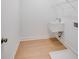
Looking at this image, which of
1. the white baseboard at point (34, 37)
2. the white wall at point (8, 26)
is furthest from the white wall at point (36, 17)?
the white wall at point (8, 26)

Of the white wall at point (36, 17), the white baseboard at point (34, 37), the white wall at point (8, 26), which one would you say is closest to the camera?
the white wall at point (8, 26)

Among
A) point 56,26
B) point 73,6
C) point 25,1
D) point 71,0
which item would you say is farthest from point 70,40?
point 25,1

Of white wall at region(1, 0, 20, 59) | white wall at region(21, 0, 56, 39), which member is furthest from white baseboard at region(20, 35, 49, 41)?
white wall at region(1, 0, 20, 59)

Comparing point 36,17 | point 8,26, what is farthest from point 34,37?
point 8,26

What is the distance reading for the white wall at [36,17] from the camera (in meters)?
3.05

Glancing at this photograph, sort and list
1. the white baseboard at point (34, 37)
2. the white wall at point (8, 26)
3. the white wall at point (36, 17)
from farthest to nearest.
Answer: the white baseboard at point (34, 37)
the white wall at point (36, 17)
the white wall at point (8, 26)

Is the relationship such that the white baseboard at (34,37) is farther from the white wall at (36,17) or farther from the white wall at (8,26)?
the white wall at (8,26)

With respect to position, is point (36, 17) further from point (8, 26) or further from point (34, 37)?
point (8, 26)

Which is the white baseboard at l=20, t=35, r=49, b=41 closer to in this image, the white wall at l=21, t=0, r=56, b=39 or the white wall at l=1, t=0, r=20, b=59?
the white wall at l=21, t=0, r=56, b=39

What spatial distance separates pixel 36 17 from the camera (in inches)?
123

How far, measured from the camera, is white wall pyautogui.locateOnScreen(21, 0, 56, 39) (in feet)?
10.0

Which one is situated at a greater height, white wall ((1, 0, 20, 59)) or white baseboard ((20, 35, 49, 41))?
white wall ((1, 0, 20, 59))

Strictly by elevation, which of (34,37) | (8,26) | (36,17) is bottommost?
(34,37)

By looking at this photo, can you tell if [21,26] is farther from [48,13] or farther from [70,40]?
[70,40]
